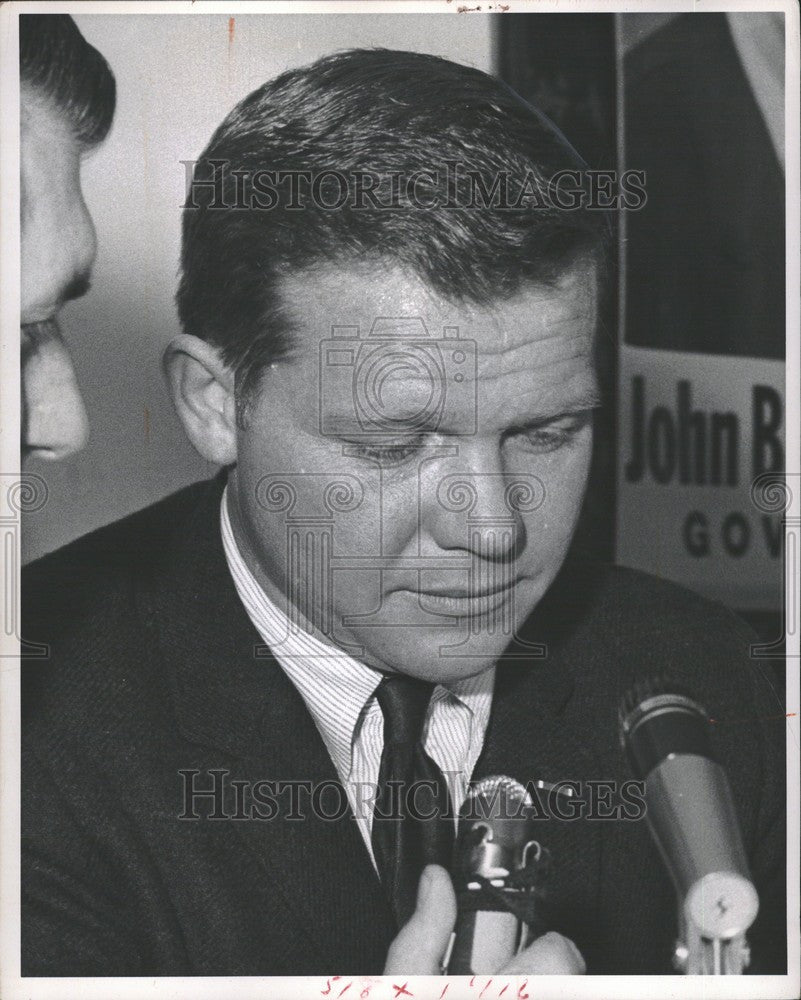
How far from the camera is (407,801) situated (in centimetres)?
155

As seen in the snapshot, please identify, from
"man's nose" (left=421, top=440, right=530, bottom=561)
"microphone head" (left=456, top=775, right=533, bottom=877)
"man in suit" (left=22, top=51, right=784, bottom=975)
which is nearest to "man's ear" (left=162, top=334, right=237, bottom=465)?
"man in suit" (left=22, top=51, right=784, bottom=975)

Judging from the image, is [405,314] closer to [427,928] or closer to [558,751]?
[558,751]

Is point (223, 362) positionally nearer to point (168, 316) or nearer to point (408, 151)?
point (168, 316)

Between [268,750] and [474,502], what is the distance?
1.28 feet

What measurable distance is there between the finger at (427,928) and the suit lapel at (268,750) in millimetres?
23

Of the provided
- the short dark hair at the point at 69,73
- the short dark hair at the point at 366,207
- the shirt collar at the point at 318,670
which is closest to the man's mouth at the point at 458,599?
the shirt collar at the point at 318,670

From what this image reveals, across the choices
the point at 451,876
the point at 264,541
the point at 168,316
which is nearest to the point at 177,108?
the point at 168,316

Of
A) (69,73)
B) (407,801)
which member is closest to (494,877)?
(407,801)

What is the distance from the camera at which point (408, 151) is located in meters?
1.50

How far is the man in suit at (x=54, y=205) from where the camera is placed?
155cm

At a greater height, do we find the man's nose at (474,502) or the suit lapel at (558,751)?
the man's nose at (474,502)

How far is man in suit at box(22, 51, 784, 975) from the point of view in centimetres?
149

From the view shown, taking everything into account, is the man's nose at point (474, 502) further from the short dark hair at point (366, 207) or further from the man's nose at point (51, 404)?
the man's nose at point (51, 404)

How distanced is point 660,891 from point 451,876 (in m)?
0.26
